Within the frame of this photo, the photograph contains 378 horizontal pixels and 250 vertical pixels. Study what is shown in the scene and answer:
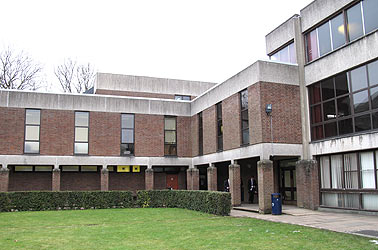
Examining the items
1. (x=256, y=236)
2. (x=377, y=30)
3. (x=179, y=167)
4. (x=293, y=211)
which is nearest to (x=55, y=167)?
(x=179, y=167)

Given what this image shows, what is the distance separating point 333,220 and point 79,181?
18214 mm

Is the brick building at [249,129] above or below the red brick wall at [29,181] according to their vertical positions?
above

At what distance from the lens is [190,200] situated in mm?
20938

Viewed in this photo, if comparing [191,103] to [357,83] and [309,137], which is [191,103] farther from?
[357,83]

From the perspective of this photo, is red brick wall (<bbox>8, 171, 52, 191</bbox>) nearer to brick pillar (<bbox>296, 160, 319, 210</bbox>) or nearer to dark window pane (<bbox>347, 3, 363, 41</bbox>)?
brick pillar (<bbox>296, 160, 319, 210</bbox>)

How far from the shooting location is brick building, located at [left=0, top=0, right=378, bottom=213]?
16734 mm

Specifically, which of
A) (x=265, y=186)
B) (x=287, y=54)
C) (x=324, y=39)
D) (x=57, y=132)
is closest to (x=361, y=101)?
(x=324, y=39)

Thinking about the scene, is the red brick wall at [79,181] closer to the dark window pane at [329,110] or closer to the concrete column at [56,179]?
the concrete column at [56,179]

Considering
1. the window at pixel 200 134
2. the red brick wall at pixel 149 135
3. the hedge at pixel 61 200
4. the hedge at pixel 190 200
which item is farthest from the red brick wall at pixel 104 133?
the window at pixel 200 134

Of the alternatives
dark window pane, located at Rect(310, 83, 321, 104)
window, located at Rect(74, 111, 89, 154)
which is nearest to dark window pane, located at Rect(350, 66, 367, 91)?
dark window pane, located at Rect(310, 83, 321, 104)

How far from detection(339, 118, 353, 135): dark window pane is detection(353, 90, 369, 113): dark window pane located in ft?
2.08

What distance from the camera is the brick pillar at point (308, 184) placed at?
18594 mm

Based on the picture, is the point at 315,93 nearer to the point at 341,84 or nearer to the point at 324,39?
the point at 341,84

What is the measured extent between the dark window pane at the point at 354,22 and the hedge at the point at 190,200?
29.4ft
